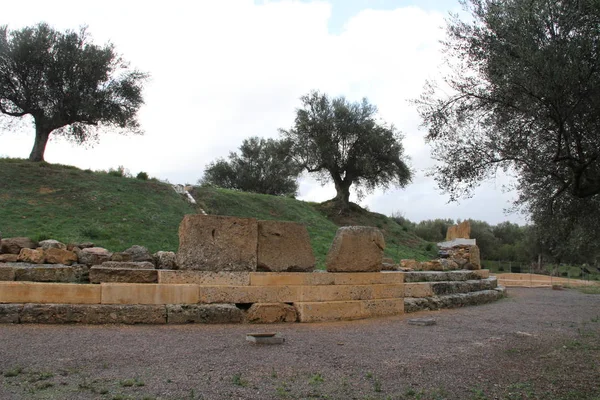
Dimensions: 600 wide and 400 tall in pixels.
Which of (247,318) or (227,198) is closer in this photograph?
(247,318)


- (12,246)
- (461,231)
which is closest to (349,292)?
(12,246)

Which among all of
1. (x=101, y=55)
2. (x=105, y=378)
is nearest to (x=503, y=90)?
(x=105, y=378)

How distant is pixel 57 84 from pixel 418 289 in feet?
64.1

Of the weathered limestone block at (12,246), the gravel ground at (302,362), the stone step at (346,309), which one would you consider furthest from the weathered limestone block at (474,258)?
the weathered limestone block at (12,246)

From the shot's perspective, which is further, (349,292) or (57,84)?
(57,84)

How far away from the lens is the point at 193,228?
797 cm

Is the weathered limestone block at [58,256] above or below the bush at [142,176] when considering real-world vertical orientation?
below

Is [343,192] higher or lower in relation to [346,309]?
higher

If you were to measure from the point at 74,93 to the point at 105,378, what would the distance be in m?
21.2

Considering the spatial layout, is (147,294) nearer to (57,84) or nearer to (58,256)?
(58,256)

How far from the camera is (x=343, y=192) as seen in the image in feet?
102

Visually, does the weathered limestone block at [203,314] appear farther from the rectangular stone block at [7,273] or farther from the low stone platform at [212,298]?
the rectangular stone block at [7,273]

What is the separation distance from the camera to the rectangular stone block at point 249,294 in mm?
7809

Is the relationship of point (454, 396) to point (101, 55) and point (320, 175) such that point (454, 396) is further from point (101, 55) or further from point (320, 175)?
point (320, 175)
